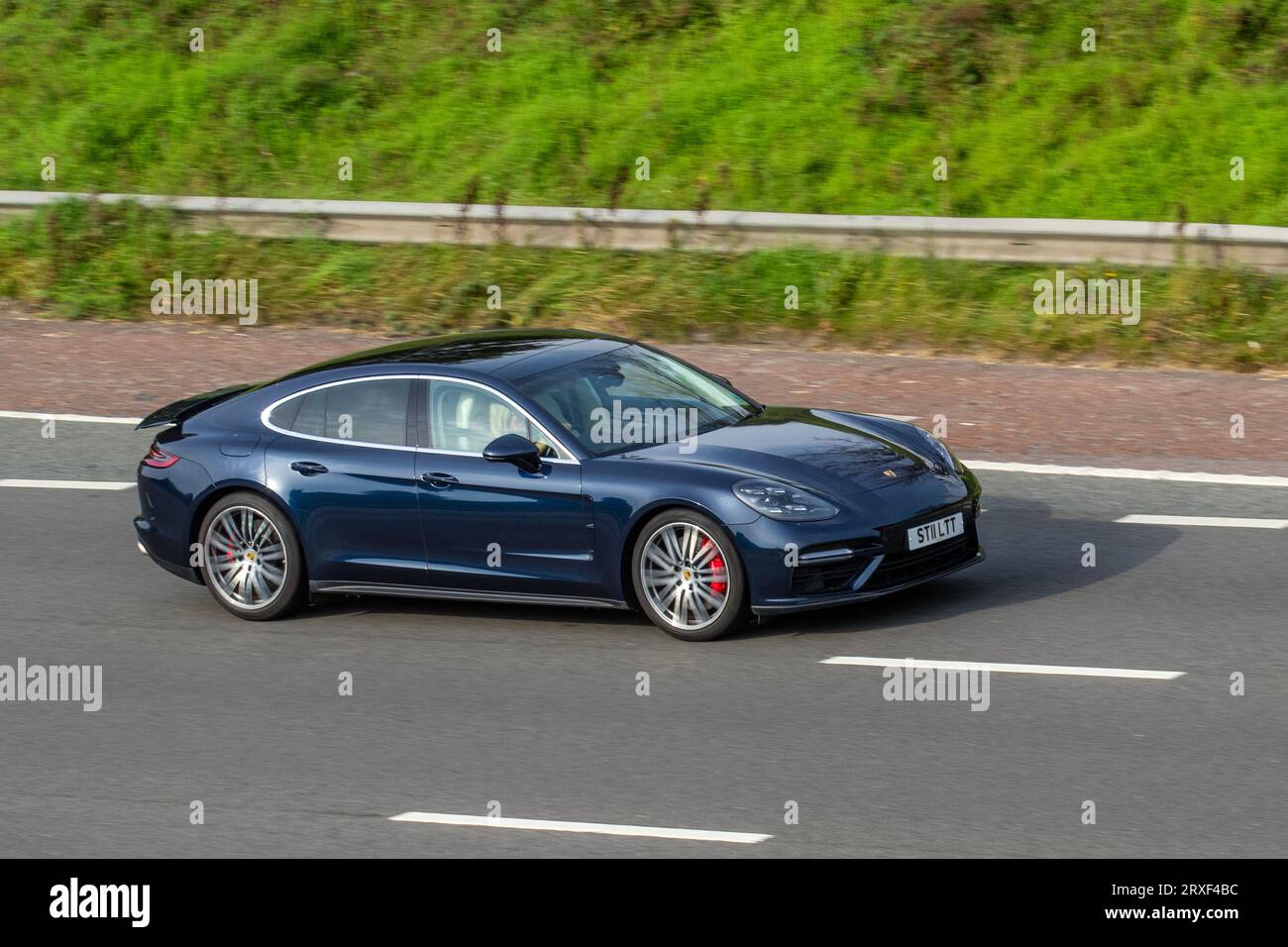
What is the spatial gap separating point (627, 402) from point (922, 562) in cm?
175

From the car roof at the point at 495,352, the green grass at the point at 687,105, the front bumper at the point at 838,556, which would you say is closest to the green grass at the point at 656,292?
the green grass at the point at 687,105

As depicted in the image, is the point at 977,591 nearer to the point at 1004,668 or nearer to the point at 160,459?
the point at 1004,668

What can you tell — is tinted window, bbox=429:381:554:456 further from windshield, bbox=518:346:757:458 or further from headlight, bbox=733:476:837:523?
headlight, bbox=733:476:837:523

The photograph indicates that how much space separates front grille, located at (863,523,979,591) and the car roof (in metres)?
2.11

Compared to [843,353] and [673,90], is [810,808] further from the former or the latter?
[673,90]

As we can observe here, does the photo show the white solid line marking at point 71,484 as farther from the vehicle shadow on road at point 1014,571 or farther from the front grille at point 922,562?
the front grille at point 922,562

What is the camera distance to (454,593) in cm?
972

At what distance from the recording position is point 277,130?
70.4ft

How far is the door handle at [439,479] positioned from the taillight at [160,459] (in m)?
1.60

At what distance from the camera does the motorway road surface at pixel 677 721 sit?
275 inches

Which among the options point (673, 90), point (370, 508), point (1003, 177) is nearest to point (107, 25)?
point (673, 90)

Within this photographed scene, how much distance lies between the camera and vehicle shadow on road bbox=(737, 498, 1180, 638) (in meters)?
9.53

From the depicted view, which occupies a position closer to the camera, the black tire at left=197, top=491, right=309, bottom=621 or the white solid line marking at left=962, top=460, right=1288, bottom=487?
the black tire at left=197, top=491, right=309, bottom=621

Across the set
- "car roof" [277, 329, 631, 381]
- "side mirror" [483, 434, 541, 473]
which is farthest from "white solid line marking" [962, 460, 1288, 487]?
"side mirror" [483, 434, 541, 473]
